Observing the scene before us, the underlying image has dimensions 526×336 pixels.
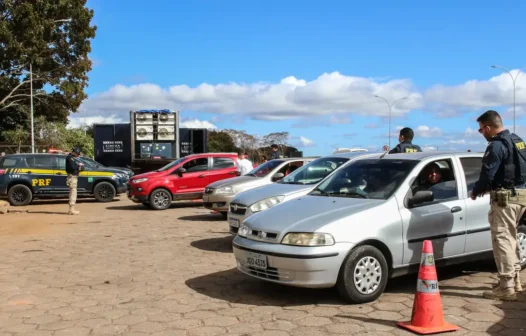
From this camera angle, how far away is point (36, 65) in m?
30.9

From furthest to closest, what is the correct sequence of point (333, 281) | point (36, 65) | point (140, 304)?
point (36, 65) → point (140, 304) → point (333, 281)

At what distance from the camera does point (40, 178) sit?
17.2 meters

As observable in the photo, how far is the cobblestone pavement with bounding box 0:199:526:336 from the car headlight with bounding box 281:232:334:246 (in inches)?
26.1

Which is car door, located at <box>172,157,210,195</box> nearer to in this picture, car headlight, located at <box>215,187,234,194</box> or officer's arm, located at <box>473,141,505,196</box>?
car headlight, located at <box>215,187,234,194</box>

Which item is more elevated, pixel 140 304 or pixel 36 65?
pixel 36 65

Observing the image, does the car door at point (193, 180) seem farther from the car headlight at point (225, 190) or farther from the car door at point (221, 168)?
the car headlight at point (225, 190)

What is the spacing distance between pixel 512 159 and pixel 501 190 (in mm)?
345

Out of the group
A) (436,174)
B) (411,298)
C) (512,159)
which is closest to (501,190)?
(512,159)

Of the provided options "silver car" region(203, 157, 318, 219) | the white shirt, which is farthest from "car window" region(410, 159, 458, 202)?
the white shirt

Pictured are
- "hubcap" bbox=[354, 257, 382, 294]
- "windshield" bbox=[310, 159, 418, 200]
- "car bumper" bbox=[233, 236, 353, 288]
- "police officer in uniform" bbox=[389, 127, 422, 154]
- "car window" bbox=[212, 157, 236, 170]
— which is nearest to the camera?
"car bumper" bbox=[233, 236, 353, 288]

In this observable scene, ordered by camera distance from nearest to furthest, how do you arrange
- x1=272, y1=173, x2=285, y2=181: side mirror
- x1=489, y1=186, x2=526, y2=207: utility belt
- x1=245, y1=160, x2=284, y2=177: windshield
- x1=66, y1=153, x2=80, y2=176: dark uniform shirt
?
x1=489, y1=186, x2=526, y2=207: utility belt < x1=272, y1=173, x2=285, y2=181: side mirror < x1=245, y1=160, x2=284, y2=177: windshield < x1=66, y1=153, x2=80, y2=176: dark uniform shirt

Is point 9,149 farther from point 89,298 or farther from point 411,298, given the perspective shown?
point 411,298

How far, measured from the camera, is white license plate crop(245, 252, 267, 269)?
17.1 feet

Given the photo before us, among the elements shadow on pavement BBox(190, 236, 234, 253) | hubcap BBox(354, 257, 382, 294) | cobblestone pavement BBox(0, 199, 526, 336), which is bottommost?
cobblestone pavement BBox(0, 199, 526, 336)
